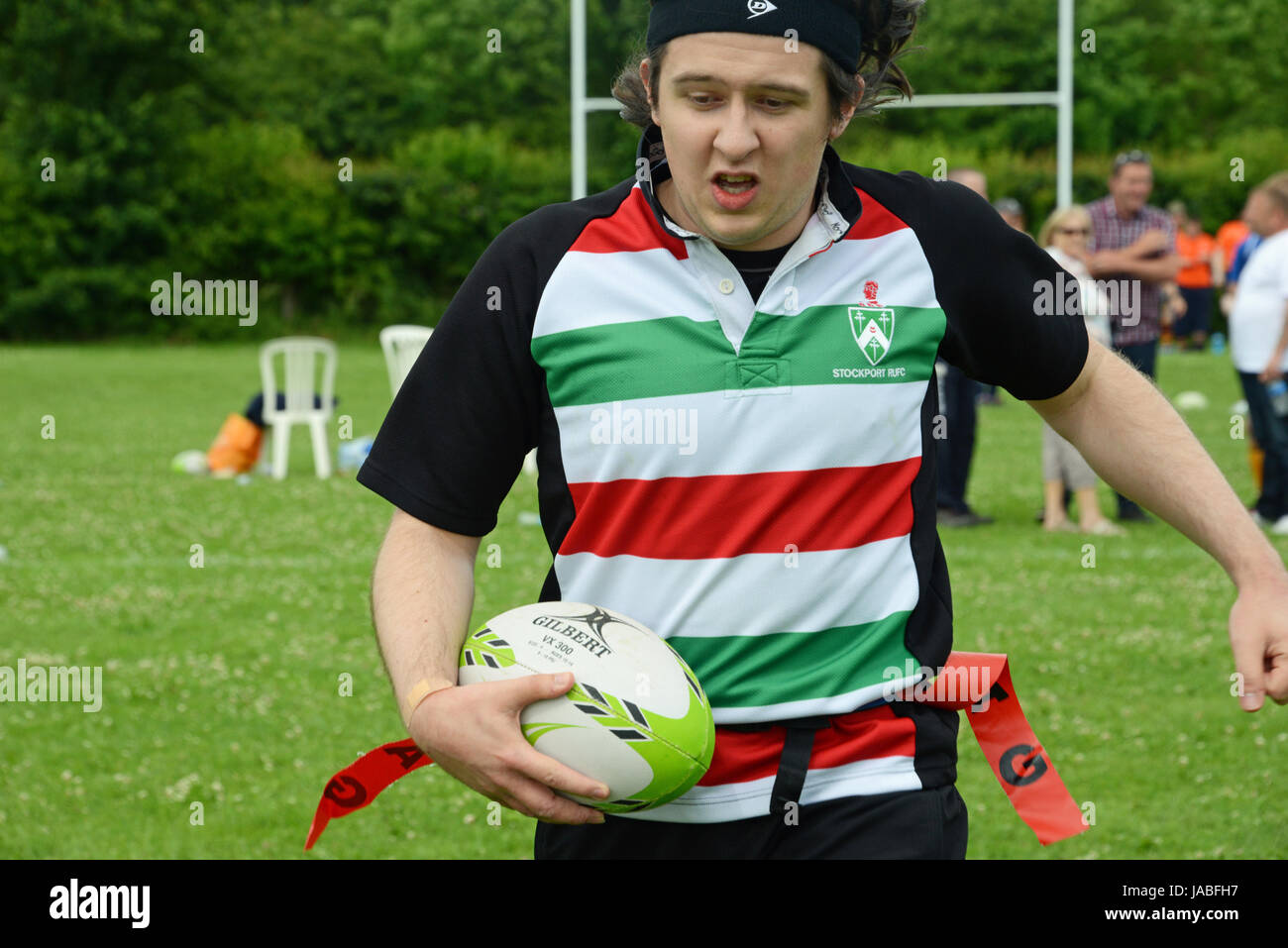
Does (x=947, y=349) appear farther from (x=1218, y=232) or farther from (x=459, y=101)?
(x=459, y=101)

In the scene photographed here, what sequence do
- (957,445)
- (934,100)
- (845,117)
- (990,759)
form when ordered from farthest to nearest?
(934,100), (957,445), (990,759), (845,117)

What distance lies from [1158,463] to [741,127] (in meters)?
0.96

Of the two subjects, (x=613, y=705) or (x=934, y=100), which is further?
(x=934, y=100)

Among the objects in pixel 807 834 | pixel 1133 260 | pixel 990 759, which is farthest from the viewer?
pixel 1133 260

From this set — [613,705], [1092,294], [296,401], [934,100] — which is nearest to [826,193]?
[613,705]

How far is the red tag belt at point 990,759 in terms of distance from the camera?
255 cm

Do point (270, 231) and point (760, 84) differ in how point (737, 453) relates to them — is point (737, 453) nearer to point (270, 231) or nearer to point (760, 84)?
point (760, 84)

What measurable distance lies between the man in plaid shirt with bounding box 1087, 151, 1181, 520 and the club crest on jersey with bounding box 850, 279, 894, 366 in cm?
913

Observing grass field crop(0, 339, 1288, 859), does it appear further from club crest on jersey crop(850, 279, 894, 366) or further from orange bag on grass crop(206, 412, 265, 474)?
club crest on jersey crop(850, 279, 894, 366)

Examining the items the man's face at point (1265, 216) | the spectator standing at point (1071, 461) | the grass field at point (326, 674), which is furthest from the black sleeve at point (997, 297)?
the man's face at point (1265, 216)

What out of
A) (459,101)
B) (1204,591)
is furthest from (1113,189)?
(459,101)

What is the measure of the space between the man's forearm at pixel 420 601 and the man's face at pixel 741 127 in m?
0.67

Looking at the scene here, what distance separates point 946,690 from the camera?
8.67ft

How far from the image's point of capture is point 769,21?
2.39 m
